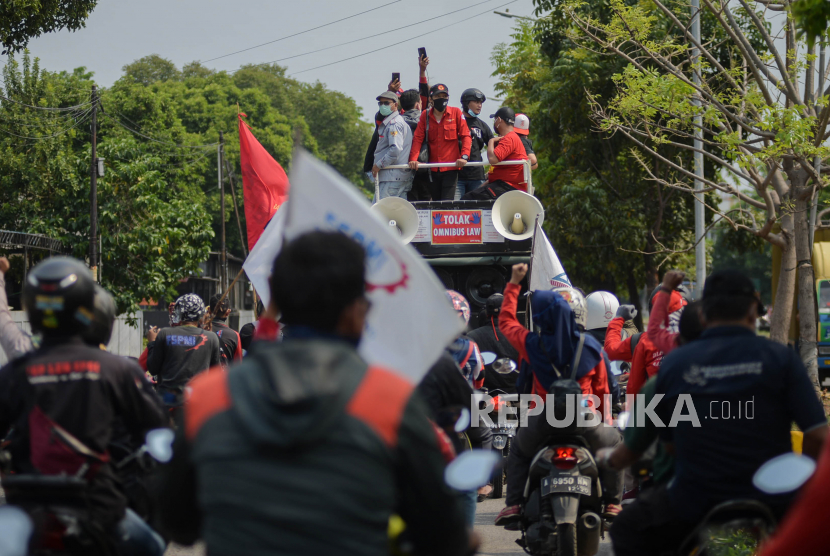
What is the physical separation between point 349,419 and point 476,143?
1022 cm

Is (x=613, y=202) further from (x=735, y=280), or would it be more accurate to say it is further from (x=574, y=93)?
(x=735, y=280)

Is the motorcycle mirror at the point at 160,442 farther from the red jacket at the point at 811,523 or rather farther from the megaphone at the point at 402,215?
the megaphone at the point at 402,215

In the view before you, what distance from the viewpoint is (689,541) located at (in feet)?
10.8

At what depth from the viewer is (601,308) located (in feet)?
27.8

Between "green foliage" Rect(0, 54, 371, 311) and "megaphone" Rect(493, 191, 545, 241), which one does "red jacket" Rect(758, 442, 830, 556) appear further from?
"green foliage" Rect(0, 54, 371, 311)

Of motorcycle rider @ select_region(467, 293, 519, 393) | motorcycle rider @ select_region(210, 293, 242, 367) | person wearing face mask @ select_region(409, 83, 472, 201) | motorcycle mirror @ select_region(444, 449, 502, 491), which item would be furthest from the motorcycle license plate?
person wearing face mask @ select_region(409, 83, 472, 201)

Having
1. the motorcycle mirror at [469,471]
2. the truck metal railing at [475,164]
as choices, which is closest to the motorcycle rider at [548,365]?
the motorcycle mirror at [469,471]

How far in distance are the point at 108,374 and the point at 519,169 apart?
8518 millimetres

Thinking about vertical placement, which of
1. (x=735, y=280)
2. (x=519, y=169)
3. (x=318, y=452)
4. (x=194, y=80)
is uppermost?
(x=194, y=80)

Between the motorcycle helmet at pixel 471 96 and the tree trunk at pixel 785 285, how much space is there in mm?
4138

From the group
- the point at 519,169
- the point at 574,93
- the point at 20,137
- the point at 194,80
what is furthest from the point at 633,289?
the point at 194,80

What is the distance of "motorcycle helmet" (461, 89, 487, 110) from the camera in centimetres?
1207

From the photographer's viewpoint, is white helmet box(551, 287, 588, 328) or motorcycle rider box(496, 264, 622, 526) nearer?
motorcycle rider box(496, 264, 622, 526)

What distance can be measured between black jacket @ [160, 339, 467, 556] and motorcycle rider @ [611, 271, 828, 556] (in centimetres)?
152
